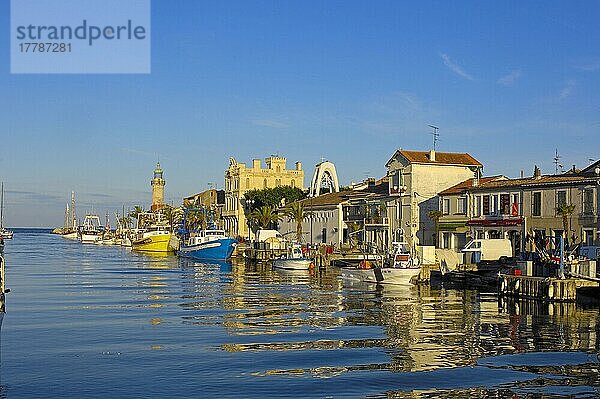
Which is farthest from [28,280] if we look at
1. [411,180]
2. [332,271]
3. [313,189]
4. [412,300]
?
[313,189]

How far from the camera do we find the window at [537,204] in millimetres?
71812

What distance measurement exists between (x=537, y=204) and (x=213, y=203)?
115 metres

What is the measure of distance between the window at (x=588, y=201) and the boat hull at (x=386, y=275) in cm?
1517

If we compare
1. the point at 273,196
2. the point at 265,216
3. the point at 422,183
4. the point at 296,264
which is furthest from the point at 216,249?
the point at 422,183

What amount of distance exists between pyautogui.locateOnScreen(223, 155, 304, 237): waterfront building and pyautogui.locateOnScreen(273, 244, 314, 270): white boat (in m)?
61.1

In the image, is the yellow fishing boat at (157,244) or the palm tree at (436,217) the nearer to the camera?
the palm tree at (436,217)

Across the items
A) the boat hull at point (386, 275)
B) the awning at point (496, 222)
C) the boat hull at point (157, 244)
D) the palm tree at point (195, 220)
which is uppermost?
the palm tree at point (195, 220)

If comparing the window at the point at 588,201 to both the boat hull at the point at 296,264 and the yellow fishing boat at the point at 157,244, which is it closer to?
the boat hull at the point at 296,264

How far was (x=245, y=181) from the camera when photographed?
152250mm

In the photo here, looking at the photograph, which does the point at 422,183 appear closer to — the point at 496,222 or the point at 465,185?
the point at 465,185

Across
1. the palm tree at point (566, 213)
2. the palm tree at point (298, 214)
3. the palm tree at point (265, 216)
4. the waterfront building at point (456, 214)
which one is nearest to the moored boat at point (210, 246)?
the palm tree at point (265, 216)

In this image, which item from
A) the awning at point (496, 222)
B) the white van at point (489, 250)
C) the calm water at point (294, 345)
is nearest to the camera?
the calm water at point (294, 345)

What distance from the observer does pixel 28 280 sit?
71.9 meters

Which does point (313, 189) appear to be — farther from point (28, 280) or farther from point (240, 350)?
point (240, 350)
